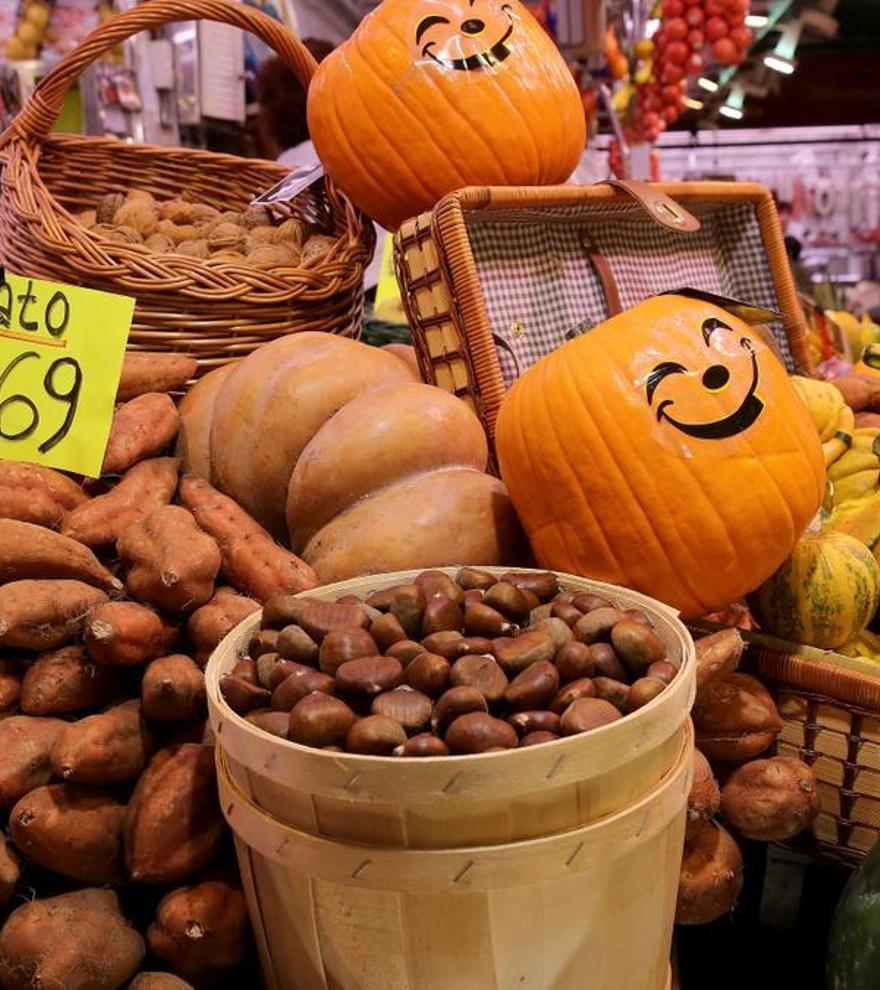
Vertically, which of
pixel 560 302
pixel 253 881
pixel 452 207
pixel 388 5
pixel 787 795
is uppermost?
pixel 388 5

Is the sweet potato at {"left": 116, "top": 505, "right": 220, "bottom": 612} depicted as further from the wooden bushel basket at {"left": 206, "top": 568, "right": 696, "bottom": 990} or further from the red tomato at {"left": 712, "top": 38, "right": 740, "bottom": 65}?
the red tomato at {"left": 712, "top": 38, "right": 740, "bottom": 65}

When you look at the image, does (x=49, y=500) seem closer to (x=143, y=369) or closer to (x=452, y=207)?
(x=143, y=369)

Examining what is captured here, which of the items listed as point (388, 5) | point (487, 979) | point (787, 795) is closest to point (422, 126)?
point (388, 5)

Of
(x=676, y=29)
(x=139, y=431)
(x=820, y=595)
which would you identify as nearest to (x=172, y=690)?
(x=139, y=431)

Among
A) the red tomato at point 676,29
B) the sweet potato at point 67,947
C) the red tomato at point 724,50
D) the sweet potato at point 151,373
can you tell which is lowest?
the sweet potato at point 67,947

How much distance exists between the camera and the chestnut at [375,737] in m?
0.60

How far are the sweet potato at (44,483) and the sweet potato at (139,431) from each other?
46 millimetres

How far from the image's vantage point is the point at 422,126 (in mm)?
1278

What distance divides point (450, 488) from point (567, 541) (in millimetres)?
136

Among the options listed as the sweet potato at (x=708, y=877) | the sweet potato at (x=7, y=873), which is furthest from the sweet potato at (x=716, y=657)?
the sweet potato at (x=7, y=873)

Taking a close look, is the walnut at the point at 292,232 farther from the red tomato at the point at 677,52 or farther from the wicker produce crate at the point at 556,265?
the red tomato at the point at 677,52

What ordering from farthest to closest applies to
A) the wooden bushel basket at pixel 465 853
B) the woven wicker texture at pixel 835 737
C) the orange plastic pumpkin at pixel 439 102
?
1. the orange plastic pumpkin at pixel 439 102
2. the woven wicker texture at pixel 835 737
3. the wooden bushel basket at pixel 465 853

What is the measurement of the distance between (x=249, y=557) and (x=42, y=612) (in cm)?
19

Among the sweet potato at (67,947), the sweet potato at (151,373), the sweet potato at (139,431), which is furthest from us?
the sweet potato at (151,373)
